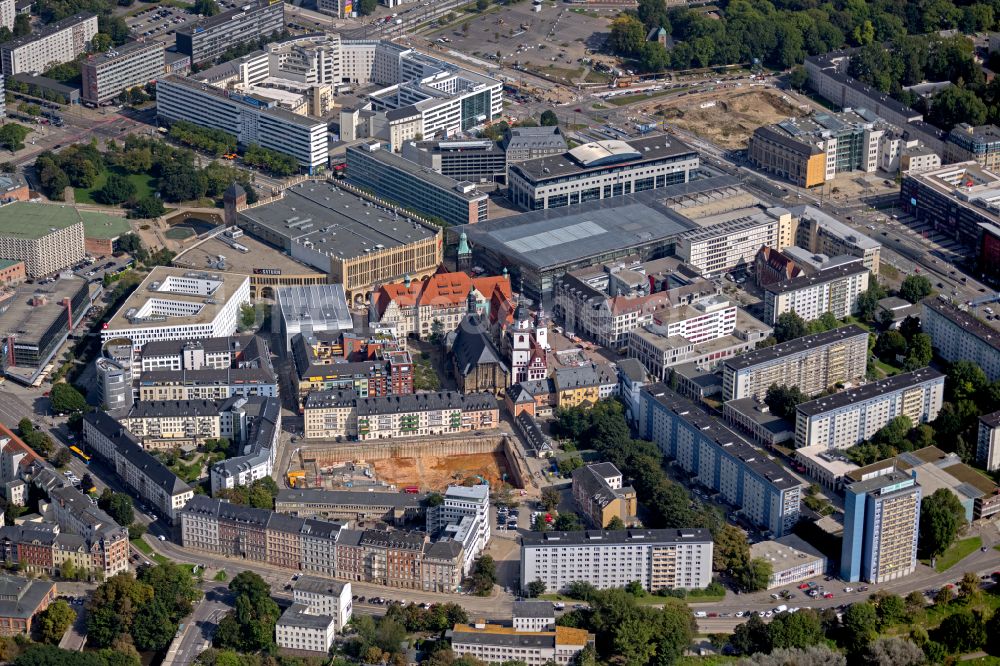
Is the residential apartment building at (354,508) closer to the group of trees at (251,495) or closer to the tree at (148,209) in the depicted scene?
the group of trees at (251,495)

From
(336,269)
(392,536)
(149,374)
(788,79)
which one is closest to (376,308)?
(336,269)

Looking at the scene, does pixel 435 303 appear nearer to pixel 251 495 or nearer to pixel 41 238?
pixel 251 495

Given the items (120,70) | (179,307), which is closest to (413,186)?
→ (179,307)

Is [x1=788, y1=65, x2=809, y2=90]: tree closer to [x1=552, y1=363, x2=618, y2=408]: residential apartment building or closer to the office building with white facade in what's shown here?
[x1=552, y1=363, x2=618, y2=408]: residential apartment building

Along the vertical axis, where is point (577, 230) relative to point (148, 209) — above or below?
Answer: above

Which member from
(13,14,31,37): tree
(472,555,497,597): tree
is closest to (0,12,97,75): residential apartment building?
(13,14,31,37): tree
